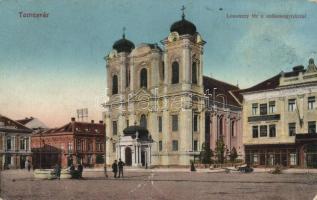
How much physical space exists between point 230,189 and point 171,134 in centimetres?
2063

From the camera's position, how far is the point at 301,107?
1048 inches

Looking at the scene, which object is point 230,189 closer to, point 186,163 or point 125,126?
point 186,163

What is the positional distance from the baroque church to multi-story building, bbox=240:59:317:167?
4851 mm

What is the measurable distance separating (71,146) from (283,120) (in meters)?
26.6

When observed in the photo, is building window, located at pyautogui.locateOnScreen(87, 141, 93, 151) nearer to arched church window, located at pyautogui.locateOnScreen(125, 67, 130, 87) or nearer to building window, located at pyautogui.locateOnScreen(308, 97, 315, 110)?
arched church window, located at pyautogui.locateOnScreen(125, 67, 130, 87)

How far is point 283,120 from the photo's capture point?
90.6 ft

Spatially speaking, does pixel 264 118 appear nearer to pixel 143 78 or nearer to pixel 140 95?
pixel 140 95

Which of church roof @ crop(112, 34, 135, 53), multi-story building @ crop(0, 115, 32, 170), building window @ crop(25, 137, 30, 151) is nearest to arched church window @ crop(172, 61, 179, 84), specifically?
church roof @ crop(112, 34, 135, 53)

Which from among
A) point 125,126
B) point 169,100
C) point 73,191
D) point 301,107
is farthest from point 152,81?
point 73,191

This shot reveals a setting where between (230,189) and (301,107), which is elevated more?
(301,107)

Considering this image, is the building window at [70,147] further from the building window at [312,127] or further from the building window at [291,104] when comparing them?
the building window at [312,127]

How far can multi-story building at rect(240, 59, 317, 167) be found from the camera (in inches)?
1029

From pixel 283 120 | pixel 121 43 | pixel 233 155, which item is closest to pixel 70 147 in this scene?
pixel 233 155

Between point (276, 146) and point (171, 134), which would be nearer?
point (276, 146)
